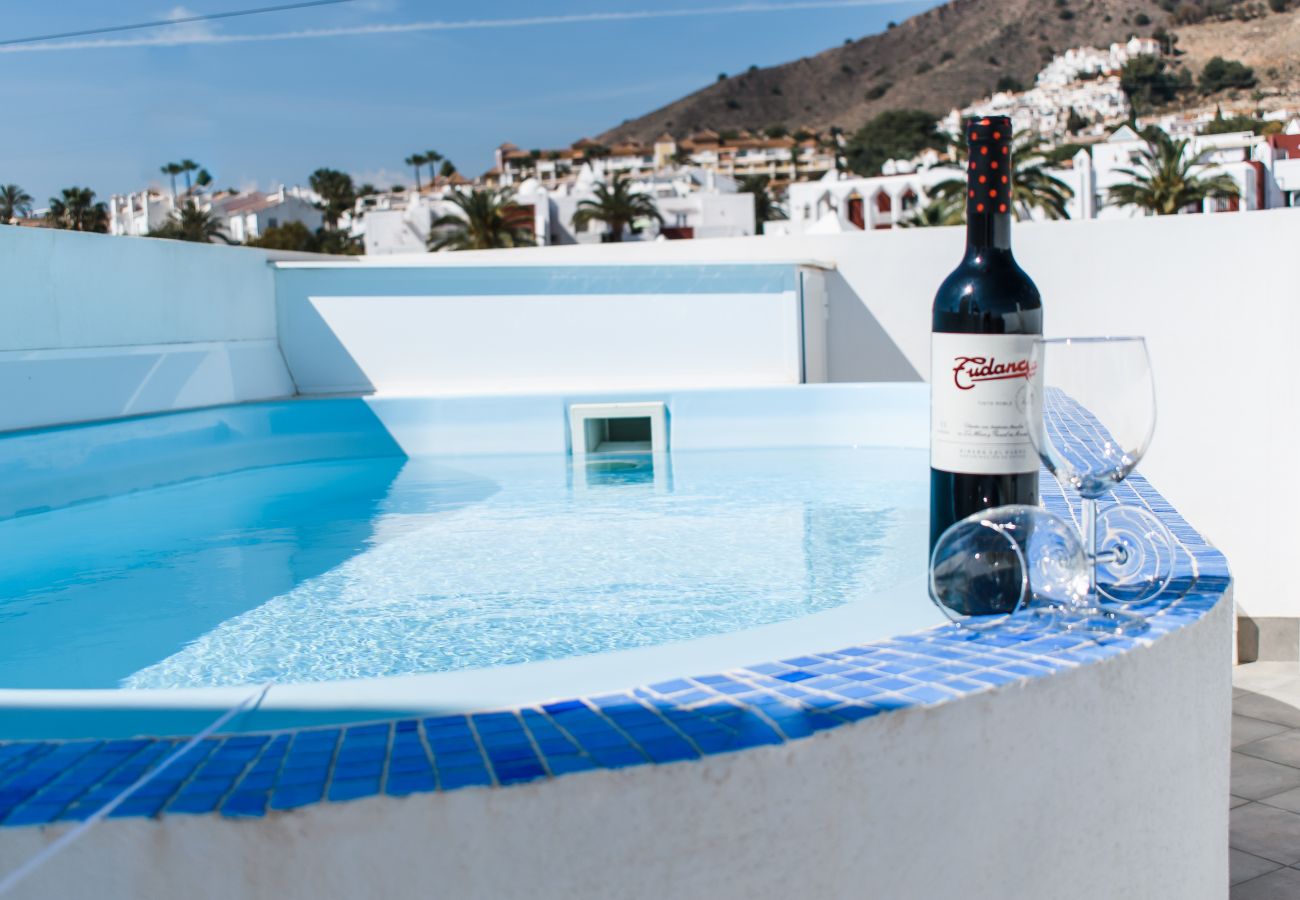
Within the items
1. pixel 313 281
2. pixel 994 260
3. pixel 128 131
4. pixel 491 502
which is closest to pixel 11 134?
pixel 128 131

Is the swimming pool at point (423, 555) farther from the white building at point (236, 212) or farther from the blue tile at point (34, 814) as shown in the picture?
the white building at point (236, 212)

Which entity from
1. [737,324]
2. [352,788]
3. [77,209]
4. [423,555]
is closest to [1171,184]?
→ [737,324]

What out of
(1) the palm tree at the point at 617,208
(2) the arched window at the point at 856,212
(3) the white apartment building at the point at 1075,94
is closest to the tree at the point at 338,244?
(1) the palm tree at the point at 617,208

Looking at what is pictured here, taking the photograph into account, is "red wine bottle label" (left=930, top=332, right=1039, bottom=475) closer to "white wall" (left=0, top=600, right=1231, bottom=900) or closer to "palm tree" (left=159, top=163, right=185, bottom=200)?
"white wall" (left=0, top=600, right=1231, bottom=900)

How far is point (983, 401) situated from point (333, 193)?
2424 inches

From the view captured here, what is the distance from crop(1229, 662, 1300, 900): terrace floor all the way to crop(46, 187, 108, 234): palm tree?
4205cm

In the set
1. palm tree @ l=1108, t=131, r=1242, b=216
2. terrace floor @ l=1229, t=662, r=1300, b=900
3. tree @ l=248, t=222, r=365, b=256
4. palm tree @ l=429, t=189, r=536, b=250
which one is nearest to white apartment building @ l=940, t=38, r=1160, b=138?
tree @ l=248, t=222, r=365, b=256

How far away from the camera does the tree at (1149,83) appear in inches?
2793

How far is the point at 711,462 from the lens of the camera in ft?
19.5

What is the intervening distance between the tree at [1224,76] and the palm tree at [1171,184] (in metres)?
49.0

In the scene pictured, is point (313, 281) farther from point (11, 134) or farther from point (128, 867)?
point (11, 134)

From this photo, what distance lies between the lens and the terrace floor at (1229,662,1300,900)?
333 cm

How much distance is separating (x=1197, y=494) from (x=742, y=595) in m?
4.72

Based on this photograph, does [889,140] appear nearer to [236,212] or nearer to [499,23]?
[499,23]
